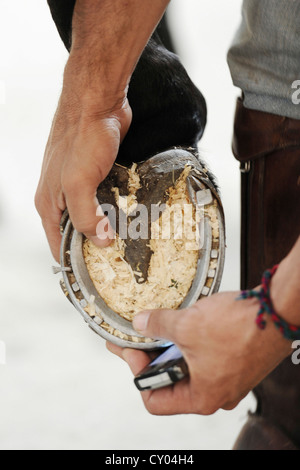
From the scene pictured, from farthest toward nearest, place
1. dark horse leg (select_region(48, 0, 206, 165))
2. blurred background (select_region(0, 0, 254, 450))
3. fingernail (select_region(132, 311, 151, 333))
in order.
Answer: blurred background (select_region(0, 0, 254, 450)), dark horse leg (select_region(48, 0, 206, 165)), fingernail (select_region(132, 311, 151, 333))

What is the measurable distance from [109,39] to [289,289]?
39cm

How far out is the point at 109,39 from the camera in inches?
29.2

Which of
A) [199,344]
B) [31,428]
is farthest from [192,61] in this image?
[199,344]

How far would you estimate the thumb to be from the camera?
659mm

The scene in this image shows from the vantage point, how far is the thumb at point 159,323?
0.66m

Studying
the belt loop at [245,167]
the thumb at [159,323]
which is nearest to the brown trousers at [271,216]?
the belt loop at [245,167]

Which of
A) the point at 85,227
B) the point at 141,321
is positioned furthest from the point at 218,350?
the point at 85,227

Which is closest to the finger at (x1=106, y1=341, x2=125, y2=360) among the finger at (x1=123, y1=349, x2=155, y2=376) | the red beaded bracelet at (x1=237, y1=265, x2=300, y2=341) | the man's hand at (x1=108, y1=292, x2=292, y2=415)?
the finger at (x1=123, y1=349, x2=155, y2=376)

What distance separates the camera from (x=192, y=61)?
223 centimetres

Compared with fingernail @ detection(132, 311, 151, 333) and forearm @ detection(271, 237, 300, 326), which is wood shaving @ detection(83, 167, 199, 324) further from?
forearm @ detection(271, 237, 300, 326)

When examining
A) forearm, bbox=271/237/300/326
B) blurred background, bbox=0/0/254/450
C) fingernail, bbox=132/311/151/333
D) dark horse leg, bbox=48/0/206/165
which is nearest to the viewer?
forearm, bbox=271/237/300/326

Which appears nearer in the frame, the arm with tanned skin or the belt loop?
the arm with tanned skin

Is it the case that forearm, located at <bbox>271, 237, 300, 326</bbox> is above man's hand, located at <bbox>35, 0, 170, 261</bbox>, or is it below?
below
